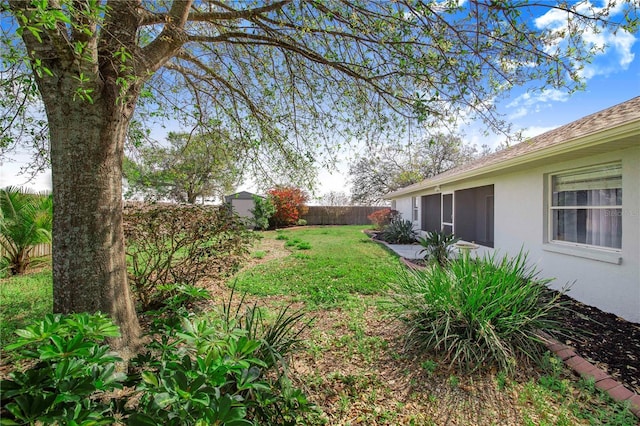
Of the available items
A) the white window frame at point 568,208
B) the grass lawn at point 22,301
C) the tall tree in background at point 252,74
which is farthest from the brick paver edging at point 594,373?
the grass lawn at point 22,301

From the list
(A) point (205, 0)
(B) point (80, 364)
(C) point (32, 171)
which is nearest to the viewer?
(B) point (80, 364)

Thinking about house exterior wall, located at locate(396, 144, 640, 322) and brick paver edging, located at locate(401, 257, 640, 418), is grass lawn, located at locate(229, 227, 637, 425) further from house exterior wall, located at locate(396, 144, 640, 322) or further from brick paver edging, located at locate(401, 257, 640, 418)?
house exterior wall, located at locate(396, 144, 640, 322)

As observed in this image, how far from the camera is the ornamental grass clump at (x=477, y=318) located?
315 cm

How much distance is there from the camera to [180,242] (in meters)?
4.41

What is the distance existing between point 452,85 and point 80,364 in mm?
4140

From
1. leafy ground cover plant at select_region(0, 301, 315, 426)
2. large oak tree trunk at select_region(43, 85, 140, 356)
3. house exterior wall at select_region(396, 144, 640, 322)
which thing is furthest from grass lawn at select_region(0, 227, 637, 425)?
house exterior wall at select_region(396, 144, 640, 322)

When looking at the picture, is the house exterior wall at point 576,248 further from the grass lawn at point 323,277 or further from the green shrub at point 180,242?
the green shrub at point 180,242

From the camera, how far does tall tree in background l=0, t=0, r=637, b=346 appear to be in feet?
8.16

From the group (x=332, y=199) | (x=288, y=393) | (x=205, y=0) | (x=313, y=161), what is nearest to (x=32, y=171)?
(x=205, y=0)

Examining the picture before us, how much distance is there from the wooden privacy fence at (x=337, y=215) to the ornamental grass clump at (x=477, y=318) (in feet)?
79.8

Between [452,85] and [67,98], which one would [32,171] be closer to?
[67,98]

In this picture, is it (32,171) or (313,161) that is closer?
(32,171)

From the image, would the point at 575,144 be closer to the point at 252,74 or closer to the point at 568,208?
the point at 568,208

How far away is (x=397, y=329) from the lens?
12.9ft
